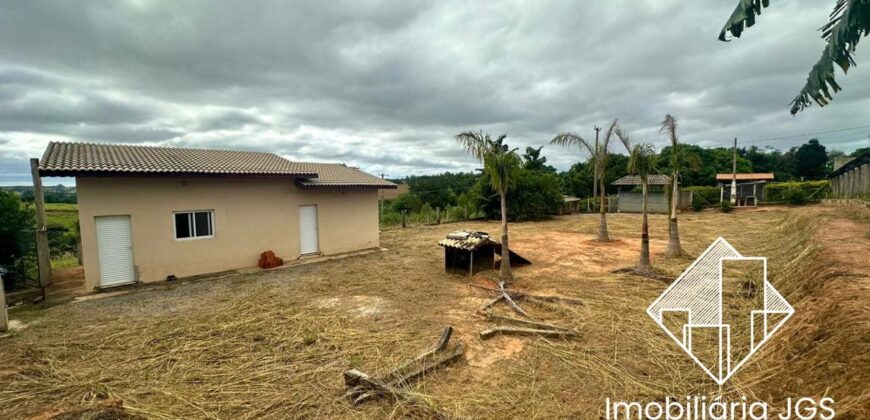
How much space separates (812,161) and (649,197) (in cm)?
2845

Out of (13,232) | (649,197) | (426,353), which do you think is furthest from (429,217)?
(649,197)

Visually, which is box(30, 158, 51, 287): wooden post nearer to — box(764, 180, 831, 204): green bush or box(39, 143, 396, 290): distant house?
box(39, 143, 396, 290): distant house

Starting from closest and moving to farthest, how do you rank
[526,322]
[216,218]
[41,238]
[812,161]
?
[526,322] → [41,238] → [216,218] → [812,161]

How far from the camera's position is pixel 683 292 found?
7277mm

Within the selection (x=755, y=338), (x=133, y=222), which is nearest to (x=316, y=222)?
(x=133, y=222)

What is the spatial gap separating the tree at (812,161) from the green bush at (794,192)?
1967 cm

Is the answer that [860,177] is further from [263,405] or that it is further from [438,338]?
[263,405]

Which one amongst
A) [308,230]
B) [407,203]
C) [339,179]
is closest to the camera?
[308,230]

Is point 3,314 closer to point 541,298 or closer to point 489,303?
point 489,303

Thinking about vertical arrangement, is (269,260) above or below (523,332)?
above

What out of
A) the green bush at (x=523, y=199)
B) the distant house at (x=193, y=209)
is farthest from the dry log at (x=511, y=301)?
the green bush at (x=523, y=199)

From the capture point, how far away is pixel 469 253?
922 centimetres

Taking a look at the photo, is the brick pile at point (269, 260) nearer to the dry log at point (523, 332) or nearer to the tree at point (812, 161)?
the dry log at point (523, 332)

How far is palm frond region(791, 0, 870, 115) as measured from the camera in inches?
138
